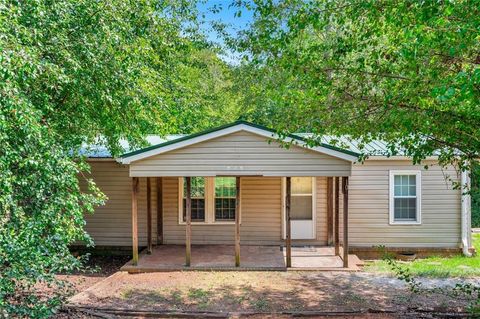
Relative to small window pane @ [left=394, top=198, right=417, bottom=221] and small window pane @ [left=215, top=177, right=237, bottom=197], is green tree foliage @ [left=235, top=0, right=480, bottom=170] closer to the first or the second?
small window pane @ [left=394, top=198, right=417, bottom=221]

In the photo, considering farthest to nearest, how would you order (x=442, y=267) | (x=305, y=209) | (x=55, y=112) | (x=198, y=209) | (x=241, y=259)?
1. (x=198, y=209)
2. (x=305, y=209)
3. (x=241, y=259)
4. (x=442, y=267)
5. (x=55, y=112)

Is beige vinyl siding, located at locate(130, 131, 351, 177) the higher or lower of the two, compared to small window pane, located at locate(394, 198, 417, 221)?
higher

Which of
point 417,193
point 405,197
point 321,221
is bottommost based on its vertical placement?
point 321,221

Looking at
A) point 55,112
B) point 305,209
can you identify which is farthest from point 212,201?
point 55,112

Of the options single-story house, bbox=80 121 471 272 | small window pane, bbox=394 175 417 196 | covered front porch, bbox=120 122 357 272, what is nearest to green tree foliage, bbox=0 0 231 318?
covered front porch, bbox=120 122 357 272

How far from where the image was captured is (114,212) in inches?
474

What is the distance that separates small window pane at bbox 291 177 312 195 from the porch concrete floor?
1.64 metres

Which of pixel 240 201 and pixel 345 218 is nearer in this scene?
pixel 345 218

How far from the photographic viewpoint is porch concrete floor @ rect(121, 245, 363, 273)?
9.72 meters

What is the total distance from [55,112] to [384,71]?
5.47 metres

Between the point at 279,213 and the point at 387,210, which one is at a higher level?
the point at 387,210

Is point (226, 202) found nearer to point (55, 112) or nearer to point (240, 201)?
point (240, 201)

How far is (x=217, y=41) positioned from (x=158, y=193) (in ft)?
30.4

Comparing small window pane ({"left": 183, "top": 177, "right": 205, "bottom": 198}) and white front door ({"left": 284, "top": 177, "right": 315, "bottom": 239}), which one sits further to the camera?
small window pane ({"left": 183, "top": 177, "right": 205, "bottom": 198})
